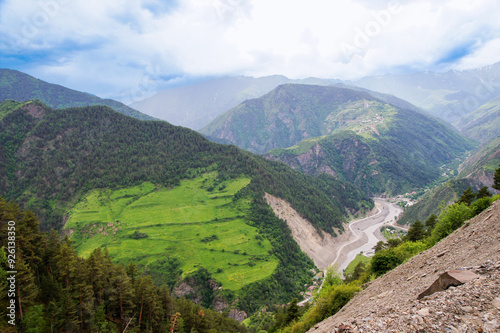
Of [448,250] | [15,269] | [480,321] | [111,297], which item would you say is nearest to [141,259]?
[111,297]

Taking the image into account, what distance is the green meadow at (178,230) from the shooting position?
133375 millimetres

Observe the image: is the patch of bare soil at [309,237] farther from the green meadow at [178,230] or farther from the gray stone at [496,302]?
the gray stone at [496,302]

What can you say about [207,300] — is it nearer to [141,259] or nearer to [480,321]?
[141,259]

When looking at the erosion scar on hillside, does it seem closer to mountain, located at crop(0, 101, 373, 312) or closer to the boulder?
mountain, located at crop(0, 101, 373, 312)

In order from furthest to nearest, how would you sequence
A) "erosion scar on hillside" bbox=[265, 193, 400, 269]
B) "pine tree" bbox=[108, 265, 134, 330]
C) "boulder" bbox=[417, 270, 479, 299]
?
"erosion scar on hillside" bbox=[265, 193, 400, 269], "pine tree" bbox=[108, 265, 134, 330], "boulder" bbox=[417, 270, 479, 299]

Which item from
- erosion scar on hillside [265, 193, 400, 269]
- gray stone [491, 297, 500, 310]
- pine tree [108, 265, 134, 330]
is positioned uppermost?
gray stone [491, 297, 500, 310]

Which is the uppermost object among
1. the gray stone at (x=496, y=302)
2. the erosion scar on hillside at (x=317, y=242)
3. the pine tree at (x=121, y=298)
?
the gray stone at (x=496, y=302)

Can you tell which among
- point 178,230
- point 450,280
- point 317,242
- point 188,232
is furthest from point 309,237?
point 450,280

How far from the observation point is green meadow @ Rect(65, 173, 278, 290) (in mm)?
133375

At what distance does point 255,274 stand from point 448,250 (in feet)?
365

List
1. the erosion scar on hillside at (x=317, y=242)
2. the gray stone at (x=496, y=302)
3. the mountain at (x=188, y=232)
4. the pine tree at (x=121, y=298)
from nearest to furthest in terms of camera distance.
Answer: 1. the gray stone at (x=496, y=302)
2. the pine tree at (x=121, y=298)
3. the mountain at (x=188, y=232)
4. the erosion scar on hillside at (x=317, y=242)

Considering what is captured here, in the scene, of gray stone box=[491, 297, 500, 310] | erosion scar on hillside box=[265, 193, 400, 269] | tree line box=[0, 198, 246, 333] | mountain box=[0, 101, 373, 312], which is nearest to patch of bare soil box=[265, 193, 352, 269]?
erosion scar on hillside box=[265, 193, 400, 269]

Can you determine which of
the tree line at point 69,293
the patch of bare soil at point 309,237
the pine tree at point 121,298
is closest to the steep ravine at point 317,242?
the patch of bare soil at point 309,237

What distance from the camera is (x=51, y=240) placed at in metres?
52.7
